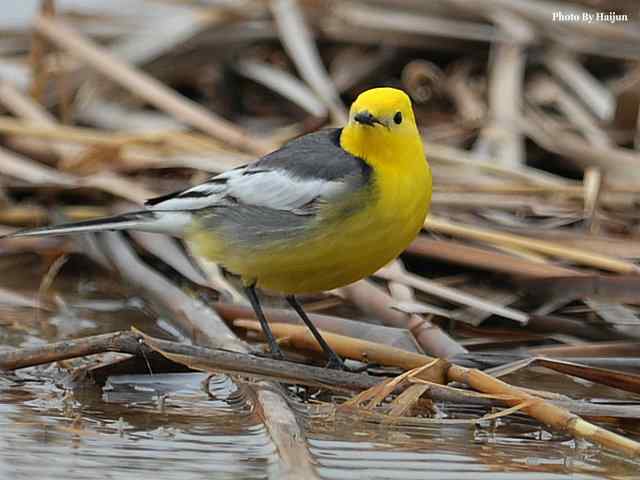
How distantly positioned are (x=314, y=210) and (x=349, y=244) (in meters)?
0.16

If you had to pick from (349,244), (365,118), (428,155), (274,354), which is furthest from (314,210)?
(428,155)

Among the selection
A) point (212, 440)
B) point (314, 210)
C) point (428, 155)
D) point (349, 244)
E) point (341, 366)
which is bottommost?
point (212, 440)

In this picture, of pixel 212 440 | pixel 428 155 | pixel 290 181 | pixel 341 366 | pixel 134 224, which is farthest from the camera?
pixel 428 155

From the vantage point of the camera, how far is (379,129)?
406 cm

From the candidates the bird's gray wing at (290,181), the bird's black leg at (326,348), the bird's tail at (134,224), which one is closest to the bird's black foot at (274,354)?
the bird's black leg at (326,348)

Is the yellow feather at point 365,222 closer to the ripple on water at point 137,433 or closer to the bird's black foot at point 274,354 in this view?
the bird's black foot at point 274,354

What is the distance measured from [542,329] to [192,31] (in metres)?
3.12

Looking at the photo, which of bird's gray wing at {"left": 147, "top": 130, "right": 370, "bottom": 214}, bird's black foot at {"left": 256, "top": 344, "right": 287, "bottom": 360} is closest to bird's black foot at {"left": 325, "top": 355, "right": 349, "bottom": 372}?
bird's black foot at {"left": 256, "top": 344, "right": 287, "bottom": 360}

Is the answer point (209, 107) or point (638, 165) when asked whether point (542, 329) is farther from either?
point (209, 107)

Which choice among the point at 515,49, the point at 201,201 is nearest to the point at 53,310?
the point at 201,201

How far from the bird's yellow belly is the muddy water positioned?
43 cm

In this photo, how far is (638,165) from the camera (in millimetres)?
5617

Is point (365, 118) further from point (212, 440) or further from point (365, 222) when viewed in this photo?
point (212, 440)

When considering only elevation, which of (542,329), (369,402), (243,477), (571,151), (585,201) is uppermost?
(571,151)
